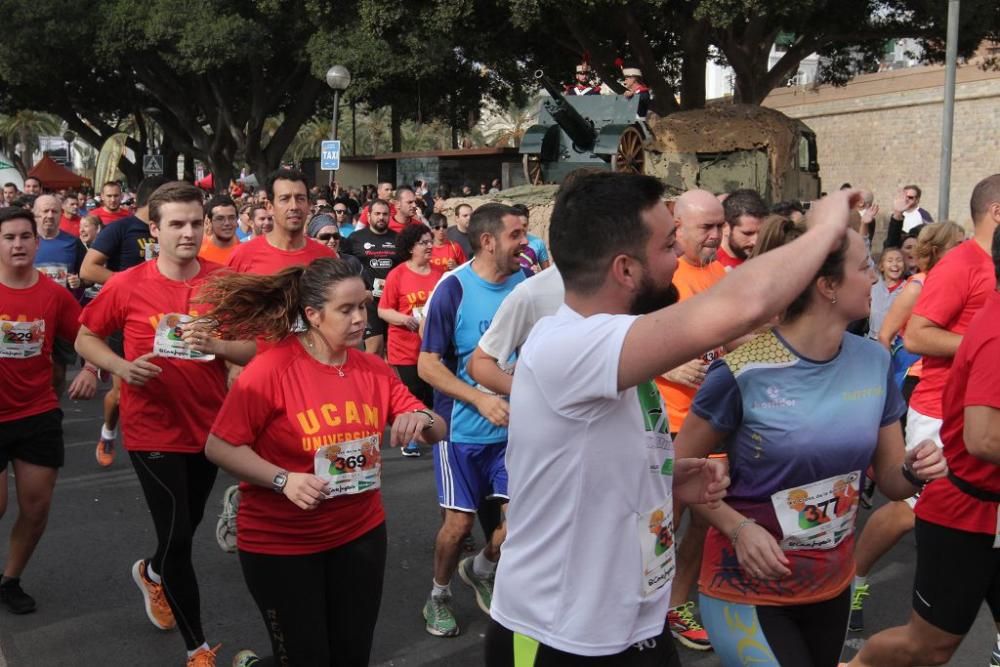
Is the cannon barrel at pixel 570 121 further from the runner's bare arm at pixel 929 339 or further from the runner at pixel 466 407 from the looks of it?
the runner's bare arm at pixel 929 339

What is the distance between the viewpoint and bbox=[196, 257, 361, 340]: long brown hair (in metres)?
3.84

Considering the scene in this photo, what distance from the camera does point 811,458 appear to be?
119 inches

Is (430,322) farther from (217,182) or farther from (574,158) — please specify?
(217,182)

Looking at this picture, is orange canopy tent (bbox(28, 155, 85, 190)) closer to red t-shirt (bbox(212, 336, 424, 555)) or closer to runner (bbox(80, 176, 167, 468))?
runner (bbox(80, 176, 167, 468))

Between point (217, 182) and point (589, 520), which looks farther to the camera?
point (217, 182)

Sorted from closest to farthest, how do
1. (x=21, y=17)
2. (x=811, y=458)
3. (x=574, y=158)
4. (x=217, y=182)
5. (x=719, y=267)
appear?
(x=811, y=458) → (x=719, y=267) → (x=574, y=158) → (x=21, y=17) → (x=217, y=182)

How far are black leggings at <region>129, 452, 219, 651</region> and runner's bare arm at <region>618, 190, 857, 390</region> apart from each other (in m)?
3.07

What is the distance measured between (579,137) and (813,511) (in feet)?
46.9

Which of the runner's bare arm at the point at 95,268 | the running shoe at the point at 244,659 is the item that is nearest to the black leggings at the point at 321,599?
the running shoe at the point at 244,659

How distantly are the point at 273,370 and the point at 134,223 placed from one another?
5.33 metres

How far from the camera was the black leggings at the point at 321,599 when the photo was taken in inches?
141

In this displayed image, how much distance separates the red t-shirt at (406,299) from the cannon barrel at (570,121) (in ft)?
27.1

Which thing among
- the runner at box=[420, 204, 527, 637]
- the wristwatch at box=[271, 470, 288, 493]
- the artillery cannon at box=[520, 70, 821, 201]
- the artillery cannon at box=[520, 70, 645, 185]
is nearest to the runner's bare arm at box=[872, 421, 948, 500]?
the wristwatch at box=[271, 470, 288, 493]

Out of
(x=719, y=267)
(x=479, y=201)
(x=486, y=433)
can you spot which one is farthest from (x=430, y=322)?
(x=479, y=201)
